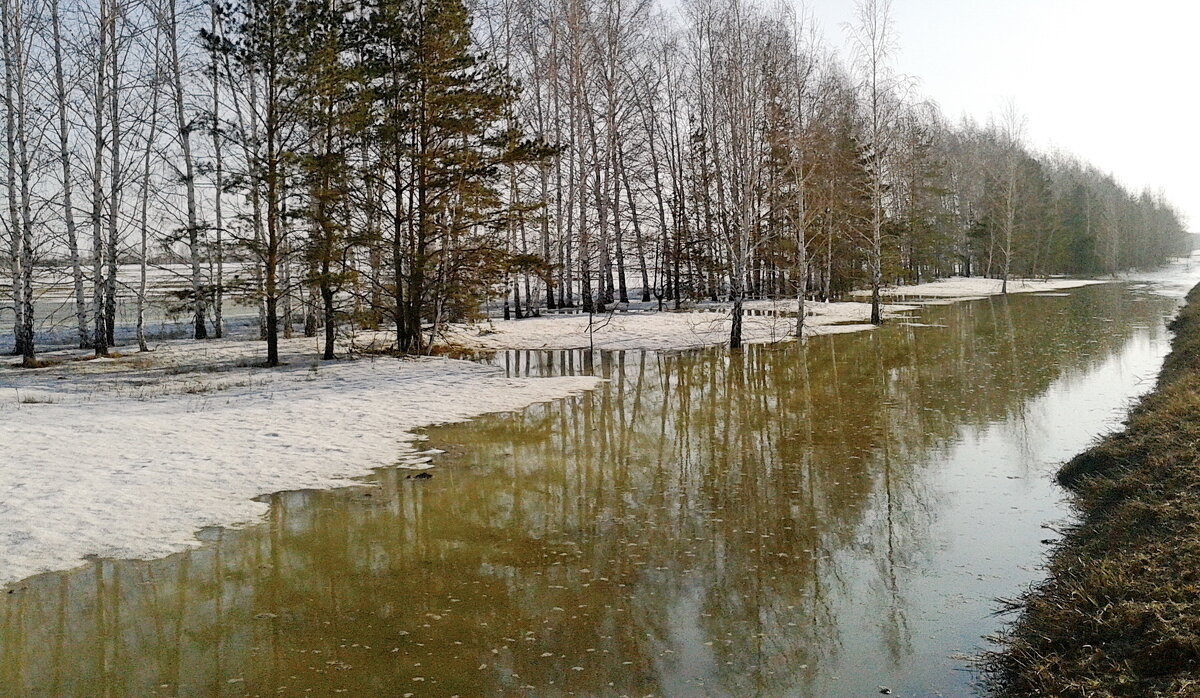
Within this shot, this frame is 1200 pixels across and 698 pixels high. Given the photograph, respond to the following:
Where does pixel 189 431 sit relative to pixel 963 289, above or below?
below

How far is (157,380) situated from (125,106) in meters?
9.87

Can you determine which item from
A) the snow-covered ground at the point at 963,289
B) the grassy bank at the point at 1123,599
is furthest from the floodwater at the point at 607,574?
the snow-covered ground at the point at 963,289

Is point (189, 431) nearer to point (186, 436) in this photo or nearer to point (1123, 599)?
point (186, 436)

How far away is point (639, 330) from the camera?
2714cm

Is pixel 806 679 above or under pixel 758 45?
under

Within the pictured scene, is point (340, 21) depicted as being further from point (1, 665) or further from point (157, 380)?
point (1, 665)

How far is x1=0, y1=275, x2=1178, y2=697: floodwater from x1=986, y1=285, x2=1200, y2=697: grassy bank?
0.33m

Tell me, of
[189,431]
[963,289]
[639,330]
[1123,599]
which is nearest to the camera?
[1123,599]

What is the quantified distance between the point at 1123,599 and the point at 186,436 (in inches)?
407

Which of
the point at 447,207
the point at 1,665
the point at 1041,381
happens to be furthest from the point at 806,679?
the point at 447,207

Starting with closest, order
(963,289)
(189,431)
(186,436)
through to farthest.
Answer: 1. (186,436)
2. (189,431)
3. (963,289)

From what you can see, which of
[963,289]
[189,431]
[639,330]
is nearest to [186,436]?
[189,431]

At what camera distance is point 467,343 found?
23.7 meters

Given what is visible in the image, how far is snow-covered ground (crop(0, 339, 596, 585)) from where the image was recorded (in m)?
7.55
